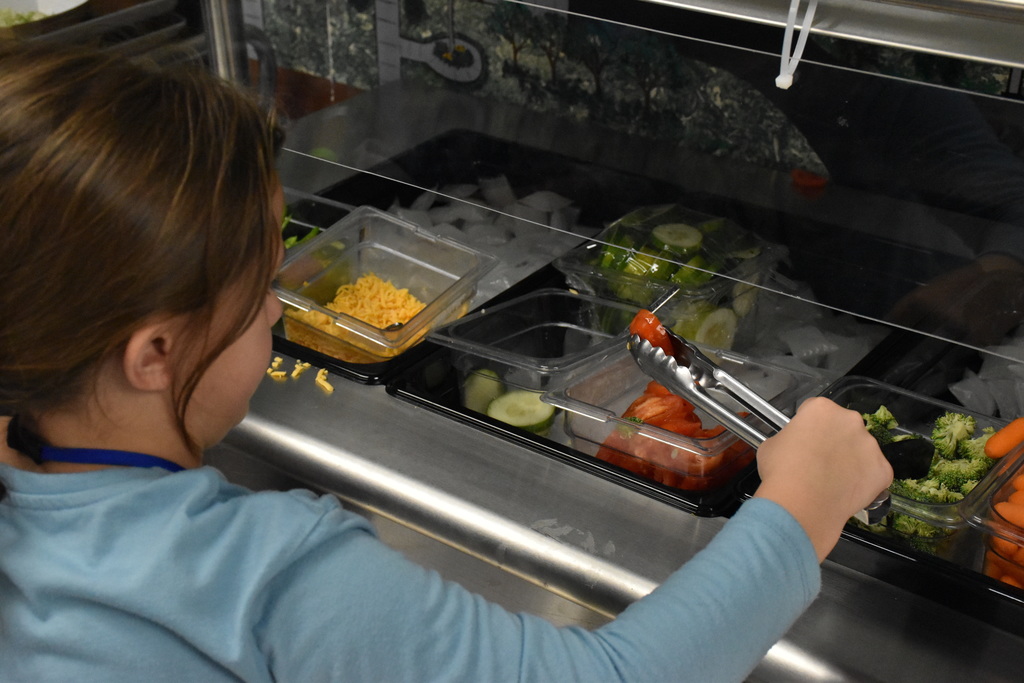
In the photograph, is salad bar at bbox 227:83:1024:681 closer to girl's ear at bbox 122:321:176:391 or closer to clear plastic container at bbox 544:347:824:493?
clear plastic container at bbox 544:347:824:493

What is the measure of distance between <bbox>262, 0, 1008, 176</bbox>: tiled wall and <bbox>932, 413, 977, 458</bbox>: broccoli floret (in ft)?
1.03

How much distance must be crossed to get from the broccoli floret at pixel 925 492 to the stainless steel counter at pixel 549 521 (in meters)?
0.10

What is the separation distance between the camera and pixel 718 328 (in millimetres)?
1337

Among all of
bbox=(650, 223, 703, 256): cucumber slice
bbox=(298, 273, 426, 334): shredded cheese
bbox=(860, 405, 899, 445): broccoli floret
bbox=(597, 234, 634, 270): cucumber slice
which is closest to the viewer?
bbox=(860, 405, 899, 445): broccoli floret

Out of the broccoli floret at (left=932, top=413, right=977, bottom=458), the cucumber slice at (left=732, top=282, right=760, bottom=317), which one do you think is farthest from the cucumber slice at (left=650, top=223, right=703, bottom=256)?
the broccoli floret at (left=932, top=413, right=977, bottom=458)

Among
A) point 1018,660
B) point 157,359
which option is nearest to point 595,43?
point 157,359

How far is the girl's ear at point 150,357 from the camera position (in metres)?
0.71

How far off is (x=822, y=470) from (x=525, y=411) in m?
0.48

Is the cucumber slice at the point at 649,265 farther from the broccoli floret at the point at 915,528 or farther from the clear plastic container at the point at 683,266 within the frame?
the broccoli floret at the point at 915,528

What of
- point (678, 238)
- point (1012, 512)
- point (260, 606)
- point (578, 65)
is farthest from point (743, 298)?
point (260, 606)

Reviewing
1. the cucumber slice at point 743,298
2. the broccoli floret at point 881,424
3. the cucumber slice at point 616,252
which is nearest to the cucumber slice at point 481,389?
the cucumber slice at point 616,252

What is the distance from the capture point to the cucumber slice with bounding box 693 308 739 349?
1324 mm

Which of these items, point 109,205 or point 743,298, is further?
point 743,298

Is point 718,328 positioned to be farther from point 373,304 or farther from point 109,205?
point 109,205
